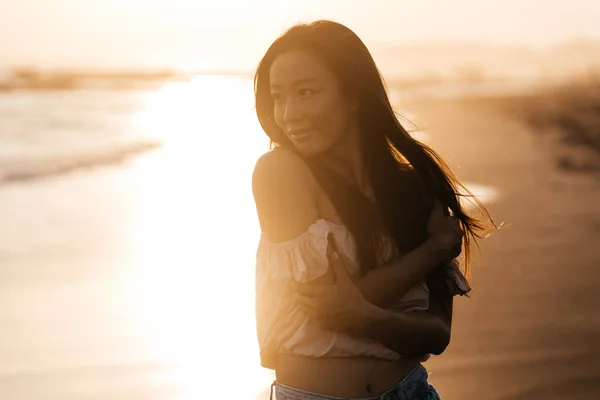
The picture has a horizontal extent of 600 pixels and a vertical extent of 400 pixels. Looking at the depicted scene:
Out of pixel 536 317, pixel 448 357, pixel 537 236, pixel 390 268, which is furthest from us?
pixel 537 236

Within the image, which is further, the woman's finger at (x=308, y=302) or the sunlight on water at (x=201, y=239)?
the sunlight on water at (x=201, y=239)

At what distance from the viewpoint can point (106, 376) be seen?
671 centimetres

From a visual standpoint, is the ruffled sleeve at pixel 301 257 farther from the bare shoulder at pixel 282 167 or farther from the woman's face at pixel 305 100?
the woman's face at pixel 305 100

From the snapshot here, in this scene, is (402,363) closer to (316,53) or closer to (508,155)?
(316,53)

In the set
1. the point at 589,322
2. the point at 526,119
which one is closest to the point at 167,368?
the point at 589,322

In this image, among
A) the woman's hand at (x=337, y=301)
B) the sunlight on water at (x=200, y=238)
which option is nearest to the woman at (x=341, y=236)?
the woman's hand at (x=337, y=301)

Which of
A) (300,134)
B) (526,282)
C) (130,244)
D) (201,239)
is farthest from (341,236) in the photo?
(130,244)

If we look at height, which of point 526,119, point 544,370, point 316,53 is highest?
point 316,53

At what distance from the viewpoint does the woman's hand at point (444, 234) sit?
323 centimetres

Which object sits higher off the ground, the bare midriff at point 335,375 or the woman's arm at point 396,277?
the woman's arm at point 396,277

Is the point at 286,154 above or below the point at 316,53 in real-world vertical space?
below

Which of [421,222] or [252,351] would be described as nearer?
[421,222]

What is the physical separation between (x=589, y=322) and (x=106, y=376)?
11.4 feet

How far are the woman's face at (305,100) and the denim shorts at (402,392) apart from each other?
62cm
